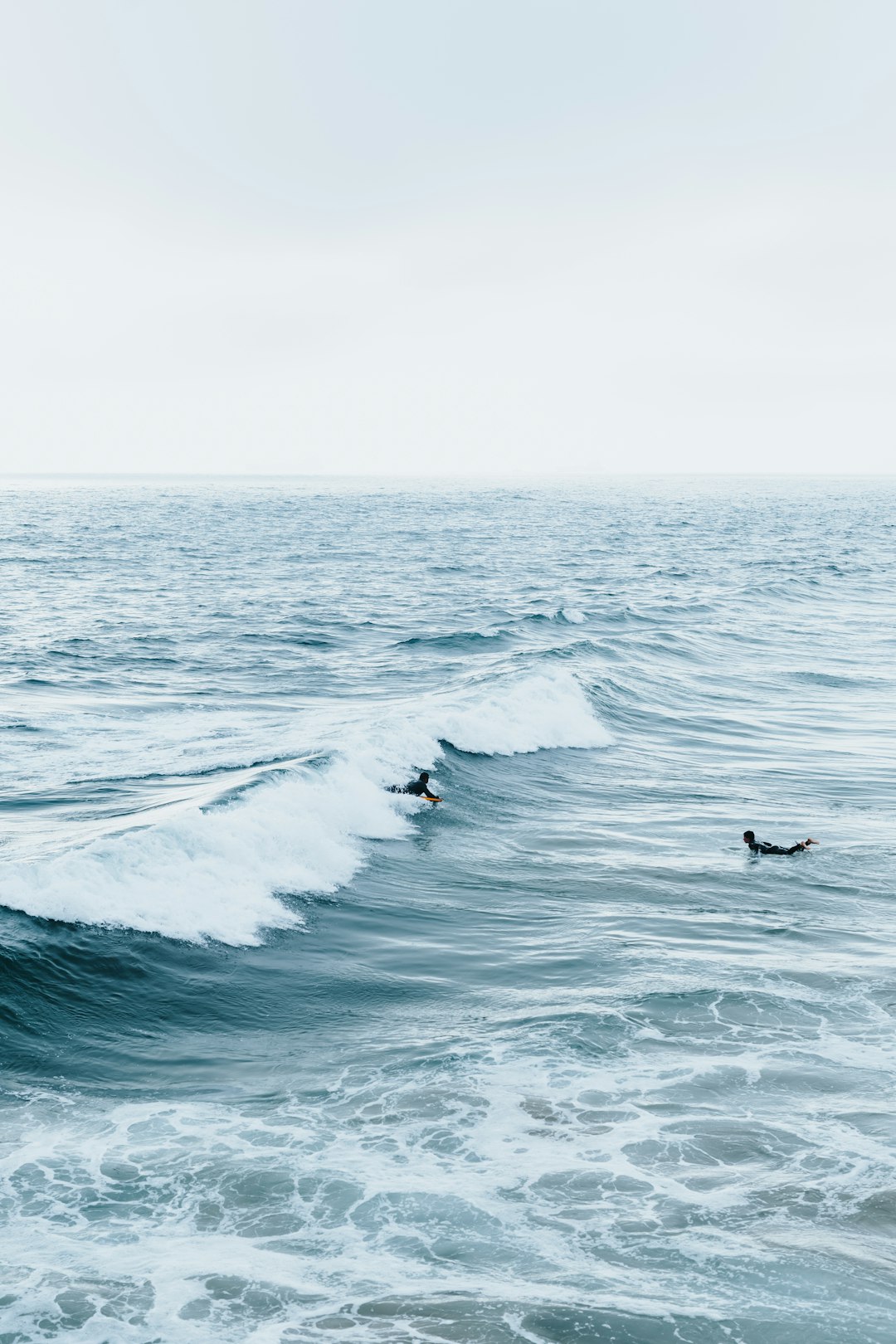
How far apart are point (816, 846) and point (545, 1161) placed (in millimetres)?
10096

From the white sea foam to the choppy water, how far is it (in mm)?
68

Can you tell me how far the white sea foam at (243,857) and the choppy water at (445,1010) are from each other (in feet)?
0.22

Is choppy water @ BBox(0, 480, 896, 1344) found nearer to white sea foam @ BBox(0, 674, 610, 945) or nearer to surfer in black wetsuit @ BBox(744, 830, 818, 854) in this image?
white sea foam @ BBox(0, 674, 610, 945)

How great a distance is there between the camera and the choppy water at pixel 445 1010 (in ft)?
27.0

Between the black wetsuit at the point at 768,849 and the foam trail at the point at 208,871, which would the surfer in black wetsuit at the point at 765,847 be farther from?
the foam trail at the point at 208,871

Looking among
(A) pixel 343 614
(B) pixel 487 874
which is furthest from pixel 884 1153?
(A) pixel 343 614

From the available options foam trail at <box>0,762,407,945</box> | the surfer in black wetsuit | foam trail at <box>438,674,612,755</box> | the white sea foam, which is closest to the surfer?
the white sea foam

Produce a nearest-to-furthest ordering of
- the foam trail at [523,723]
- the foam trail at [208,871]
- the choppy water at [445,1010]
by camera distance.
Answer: the choppy water at [445,1010], the foam trail at [208,871], the foam trail at [523,723]

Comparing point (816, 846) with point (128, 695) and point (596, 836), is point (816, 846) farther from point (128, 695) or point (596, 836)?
point (128, 695)

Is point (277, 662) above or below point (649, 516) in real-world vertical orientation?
below

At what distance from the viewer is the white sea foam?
582 inches

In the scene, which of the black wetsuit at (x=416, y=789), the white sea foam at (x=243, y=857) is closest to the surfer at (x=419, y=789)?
the black wetsuit at (x=416, y=789)

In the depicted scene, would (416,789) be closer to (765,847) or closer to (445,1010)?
(765,847)

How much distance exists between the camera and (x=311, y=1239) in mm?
8695
